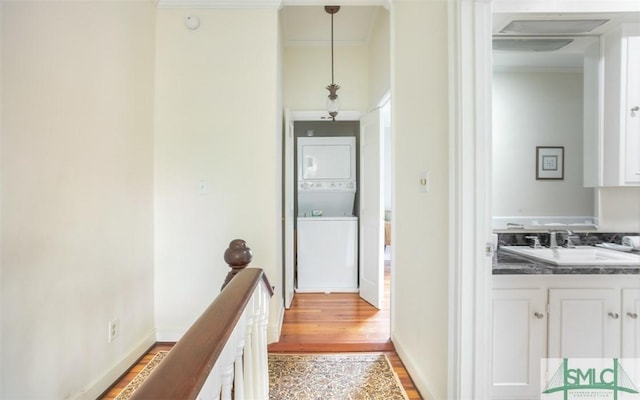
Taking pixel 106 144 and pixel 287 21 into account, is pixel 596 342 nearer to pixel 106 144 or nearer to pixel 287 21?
pixel 106 144

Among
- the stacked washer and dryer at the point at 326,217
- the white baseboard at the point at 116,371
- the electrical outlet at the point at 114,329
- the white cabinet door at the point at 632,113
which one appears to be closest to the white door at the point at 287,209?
the stacked washer and dryer at the point at 326,217

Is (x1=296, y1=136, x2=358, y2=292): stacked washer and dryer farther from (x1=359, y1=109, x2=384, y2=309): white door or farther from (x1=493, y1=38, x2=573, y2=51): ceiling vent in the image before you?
(x1=493, y1=38, x2=573, y2=51): ceiling vent

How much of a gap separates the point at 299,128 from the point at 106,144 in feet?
8.86

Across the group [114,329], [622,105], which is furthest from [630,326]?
[114,329]

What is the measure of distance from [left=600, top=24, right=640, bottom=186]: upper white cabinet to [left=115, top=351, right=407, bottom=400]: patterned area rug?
1913 millimetres

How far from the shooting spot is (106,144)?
1625 millimetres

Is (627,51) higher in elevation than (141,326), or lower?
higher

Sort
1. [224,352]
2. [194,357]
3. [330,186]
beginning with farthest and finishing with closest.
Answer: [330,186], [224,352], [194,357]

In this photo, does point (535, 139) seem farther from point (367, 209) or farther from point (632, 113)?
point (367, 209)

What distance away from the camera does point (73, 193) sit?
1.40 meters

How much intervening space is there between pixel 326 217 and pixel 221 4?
2.28m

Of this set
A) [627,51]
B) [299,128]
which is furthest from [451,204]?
[299,128]

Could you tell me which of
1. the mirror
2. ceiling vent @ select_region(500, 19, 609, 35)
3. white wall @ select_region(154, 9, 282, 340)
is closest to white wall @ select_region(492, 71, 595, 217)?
the mirror

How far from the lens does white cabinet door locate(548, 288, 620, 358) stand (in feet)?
4.45
